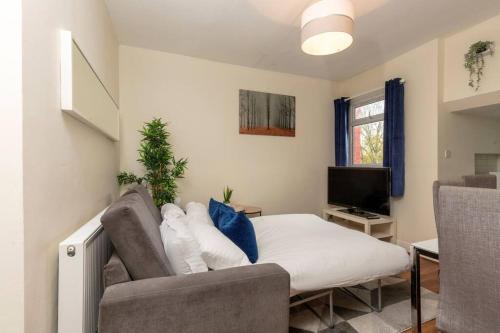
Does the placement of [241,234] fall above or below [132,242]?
below

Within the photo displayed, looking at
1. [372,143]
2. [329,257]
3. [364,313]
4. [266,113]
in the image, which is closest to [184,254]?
[329,257]

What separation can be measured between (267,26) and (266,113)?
1.36 meters

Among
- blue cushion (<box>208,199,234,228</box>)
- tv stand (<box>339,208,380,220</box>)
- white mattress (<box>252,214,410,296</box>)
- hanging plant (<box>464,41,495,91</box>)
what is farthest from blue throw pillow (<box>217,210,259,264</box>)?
hanging plant (<box>464,41,495,91</box>)

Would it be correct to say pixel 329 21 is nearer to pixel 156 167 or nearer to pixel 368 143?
pixel 156 167

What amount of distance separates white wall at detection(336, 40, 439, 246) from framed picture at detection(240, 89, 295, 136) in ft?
4.92

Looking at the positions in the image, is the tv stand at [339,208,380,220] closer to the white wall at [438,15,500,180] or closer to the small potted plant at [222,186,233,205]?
the white wall at [438,15,500,180]

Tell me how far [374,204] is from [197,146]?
250 centimetres

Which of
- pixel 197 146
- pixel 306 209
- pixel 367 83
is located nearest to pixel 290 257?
pixel 197 146

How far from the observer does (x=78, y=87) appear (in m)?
1.23

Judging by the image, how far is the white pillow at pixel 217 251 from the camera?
1.38 m

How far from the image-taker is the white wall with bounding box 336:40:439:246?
9.43 feet

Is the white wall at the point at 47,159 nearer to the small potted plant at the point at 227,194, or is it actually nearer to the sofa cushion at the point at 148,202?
the sofa cushion at the point at 148,202

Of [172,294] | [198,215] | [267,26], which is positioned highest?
[267,26]

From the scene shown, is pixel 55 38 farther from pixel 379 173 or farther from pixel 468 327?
pixel 379 173
